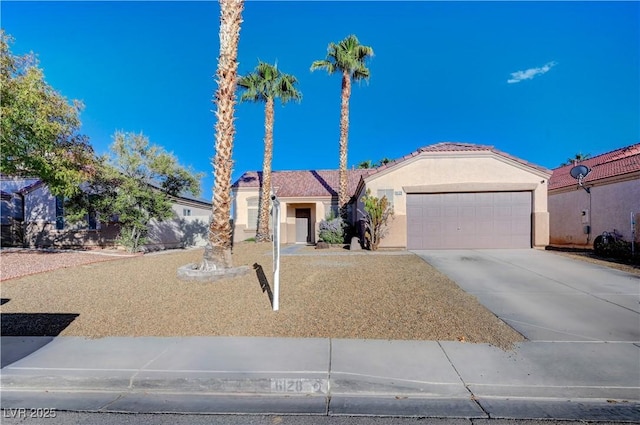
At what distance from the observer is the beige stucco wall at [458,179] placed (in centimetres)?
1372

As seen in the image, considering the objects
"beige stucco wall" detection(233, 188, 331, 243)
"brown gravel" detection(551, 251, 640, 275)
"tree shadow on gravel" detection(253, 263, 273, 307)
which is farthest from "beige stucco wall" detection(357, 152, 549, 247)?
"beige stucco wall" detection(233, 188, 331, 243)

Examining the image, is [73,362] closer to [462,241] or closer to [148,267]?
[148,267]

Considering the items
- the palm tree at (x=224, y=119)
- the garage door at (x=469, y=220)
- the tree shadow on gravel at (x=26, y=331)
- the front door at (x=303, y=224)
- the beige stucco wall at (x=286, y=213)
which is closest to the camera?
the tree shadow on gravel at (x=26, y=331)

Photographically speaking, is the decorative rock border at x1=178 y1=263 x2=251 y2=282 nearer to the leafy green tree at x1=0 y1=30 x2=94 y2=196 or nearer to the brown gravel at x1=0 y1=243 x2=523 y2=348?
the brown gravel at x1=0 y1=243 x2=523 y2=348

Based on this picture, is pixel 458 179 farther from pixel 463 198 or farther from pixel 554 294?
pixel 554 294

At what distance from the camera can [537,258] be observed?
1109 centimetres

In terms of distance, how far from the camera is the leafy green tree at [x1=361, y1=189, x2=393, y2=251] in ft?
45.4

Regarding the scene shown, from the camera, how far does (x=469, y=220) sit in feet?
46.2

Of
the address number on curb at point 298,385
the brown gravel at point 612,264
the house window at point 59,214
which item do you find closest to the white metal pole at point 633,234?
the brown gravel at point 612,264

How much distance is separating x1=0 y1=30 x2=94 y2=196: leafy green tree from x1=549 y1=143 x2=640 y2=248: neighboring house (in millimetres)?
21719

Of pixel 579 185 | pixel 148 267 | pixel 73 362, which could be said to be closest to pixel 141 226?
pixel 148 267

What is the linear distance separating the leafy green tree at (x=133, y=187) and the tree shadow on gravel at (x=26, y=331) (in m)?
9.11

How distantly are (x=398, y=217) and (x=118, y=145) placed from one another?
12.8m

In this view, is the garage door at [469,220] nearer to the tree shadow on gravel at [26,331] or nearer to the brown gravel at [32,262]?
the tree shadow on gravel at [26,331]
